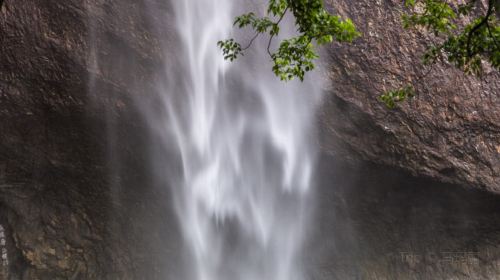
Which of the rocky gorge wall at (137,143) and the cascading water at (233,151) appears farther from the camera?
the cascading water at (233,151)

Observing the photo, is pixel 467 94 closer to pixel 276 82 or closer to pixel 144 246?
pixel 276 82

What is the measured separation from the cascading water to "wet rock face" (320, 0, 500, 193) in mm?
926

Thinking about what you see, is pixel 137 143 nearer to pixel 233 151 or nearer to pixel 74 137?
pixel 74 137

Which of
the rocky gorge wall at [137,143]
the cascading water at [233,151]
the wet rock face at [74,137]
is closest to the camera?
the wet rock face at [74,137]

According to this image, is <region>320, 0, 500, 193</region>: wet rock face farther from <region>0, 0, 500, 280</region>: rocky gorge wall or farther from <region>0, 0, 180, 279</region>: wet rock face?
<region>0, 0, 180, 279</region>: wet rock face

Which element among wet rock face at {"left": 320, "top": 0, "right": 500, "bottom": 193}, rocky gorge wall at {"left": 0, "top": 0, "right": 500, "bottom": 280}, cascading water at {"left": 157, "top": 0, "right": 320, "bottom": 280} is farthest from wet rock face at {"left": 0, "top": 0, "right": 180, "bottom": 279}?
wet rock face at {"left": 320, "top": 0, "right": 500, "bottom": 193}

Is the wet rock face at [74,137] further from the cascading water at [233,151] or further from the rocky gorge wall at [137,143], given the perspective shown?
the cascading water at [233,151]

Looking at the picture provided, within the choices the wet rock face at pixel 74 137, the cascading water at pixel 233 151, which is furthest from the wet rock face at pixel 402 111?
the wet rock face at pixel 74 137

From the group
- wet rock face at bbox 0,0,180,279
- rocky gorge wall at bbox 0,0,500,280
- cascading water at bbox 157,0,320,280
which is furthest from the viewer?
cascading water at bbox 157,0,320,280

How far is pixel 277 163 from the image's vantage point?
46.6 ft

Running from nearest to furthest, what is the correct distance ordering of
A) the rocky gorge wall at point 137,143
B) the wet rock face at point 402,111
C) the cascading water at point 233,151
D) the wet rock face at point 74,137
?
the wet rock face at point 74,137 < the rocky gorge wall at point 137,143 < the wet rock face at point 402,111 < the cascading water at point 233,151

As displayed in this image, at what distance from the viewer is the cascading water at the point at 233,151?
532 inches

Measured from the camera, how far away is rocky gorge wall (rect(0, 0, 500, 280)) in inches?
456

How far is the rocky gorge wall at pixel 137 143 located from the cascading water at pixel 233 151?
0.61 meters
